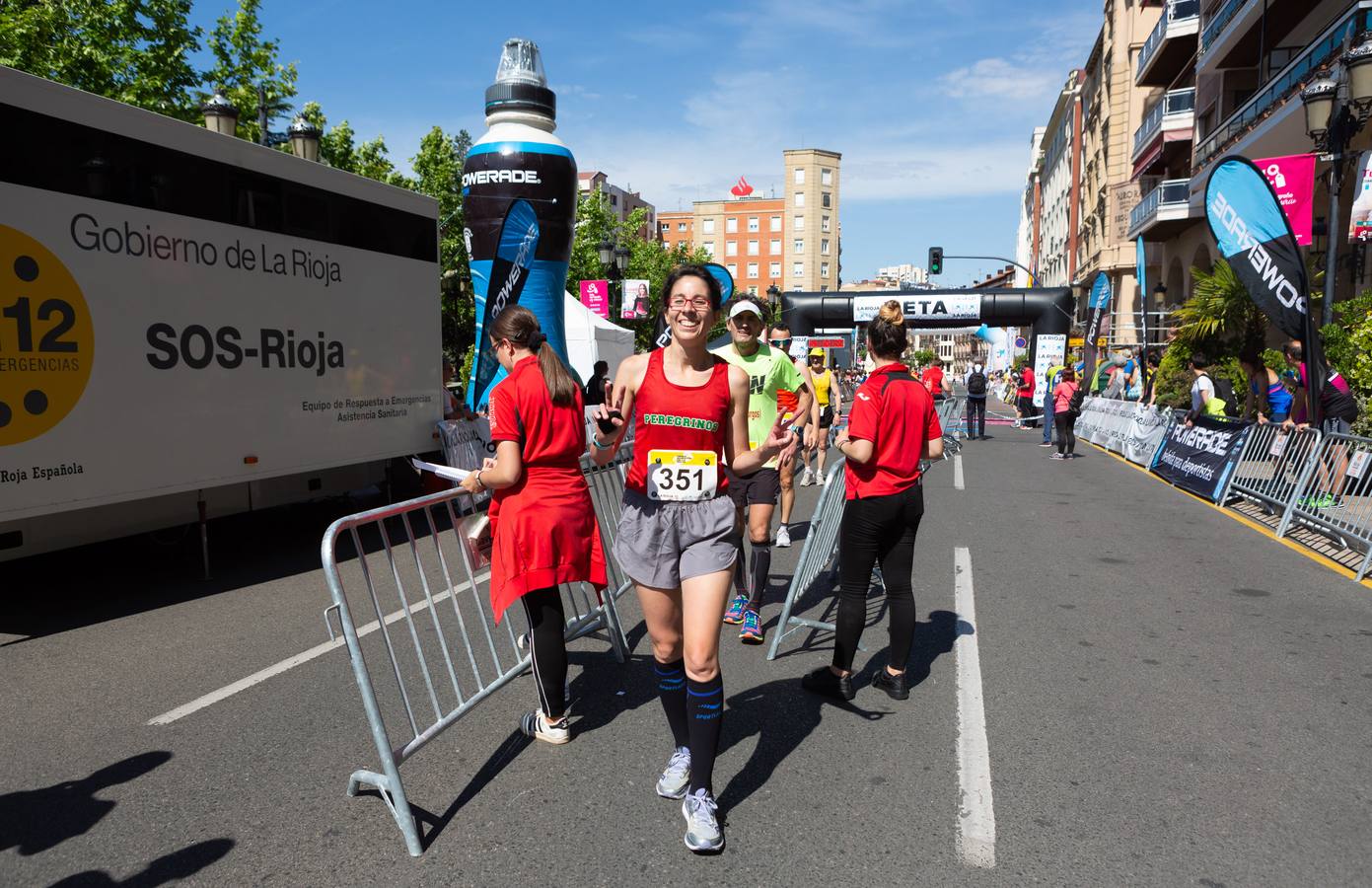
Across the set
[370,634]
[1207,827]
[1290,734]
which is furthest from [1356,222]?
[370,634]

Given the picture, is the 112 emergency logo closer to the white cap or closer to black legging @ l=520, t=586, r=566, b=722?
black legging @ l=520, t=586, r=566, b=722

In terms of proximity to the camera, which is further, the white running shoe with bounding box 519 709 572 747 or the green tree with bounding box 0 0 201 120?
the green tree with bounding box 0 0 201 120

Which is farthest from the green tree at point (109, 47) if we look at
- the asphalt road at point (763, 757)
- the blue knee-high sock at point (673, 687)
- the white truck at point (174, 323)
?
the blue knee-high sock at point (673, 687)

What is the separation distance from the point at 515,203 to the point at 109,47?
10.5m

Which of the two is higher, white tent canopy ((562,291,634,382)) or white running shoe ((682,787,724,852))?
white tent canopy ((562,291,634,382))

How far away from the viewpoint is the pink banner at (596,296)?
71.4 feet

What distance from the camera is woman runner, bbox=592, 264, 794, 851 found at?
320 centimetres

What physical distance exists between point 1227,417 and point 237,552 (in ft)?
39.7

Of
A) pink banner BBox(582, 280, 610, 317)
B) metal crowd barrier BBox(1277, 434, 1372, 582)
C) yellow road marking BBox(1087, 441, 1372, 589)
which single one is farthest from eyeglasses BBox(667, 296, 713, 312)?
pink banner BBox(582, 280, 610, 317)

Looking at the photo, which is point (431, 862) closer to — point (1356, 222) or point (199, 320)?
point (199, 320)

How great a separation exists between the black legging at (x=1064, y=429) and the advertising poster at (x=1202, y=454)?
2.35m

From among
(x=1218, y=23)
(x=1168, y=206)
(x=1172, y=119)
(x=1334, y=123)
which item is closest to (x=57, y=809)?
(x=1334, y=123)

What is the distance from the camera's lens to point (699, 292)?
10.7 ft

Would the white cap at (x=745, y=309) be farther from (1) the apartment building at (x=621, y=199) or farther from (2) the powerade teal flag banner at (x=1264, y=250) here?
(1) the apartment building at (x=621, y=199)
